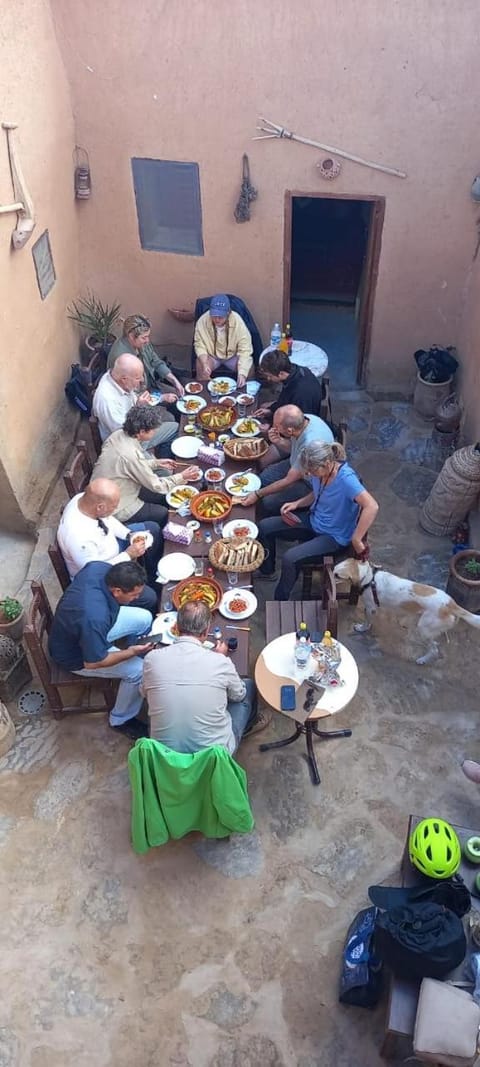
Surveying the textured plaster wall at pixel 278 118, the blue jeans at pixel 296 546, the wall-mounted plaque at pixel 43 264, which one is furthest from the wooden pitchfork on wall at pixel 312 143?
the blue jeans at pixel 296 546

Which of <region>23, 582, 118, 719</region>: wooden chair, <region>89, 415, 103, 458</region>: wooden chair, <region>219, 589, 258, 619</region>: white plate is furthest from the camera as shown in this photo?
<region>89, 415, 103, 458</region>: wooden chair

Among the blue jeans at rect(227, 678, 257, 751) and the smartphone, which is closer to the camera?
the smartphone

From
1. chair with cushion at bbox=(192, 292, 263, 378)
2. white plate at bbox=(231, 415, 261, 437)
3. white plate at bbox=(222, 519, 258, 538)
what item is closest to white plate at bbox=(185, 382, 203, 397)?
chair with cushion at bbox=(192, 292, 263, 378)

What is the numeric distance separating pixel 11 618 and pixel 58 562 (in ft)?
2.64

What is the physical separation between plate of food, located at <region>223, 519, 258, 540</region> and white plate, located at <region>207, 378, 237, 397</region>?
7.30 feet

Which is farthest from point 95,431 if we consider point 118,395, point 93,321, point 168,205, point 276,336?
point 168,205

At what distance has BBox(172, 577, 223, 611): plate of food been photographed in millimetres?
5738

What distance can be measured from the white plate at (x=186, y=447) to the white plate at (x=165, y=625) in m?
2.03

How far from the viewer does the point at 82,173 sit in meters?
8.47

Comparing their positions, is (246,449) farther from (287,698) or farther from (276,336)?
(287,698)

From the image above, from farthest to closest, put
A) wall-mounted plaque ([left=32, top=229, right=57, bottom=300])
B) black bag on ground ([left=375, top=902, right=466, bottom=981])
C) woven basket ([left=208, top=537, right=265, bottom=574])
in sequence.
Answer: wall-mounted plaque ([left=32, top=229, right=57, bottom=300]), woven basket ([left=208, top=537, right=265, bottom=574]), black bag on ground ([left=375, top=902, right=466, bottom=981])

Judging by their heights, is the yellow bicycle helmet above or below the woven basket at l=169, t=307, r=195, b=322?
below

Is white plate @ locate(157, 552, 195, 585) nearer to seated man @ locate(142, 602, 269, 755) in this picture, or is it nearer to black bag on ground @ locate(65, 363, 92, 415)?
seated man @ locate(142, 602, 269, 755)

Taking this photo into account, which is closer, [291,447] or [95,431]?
[291,447]
